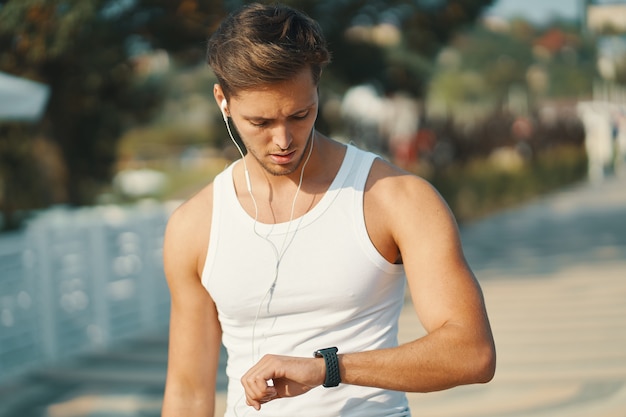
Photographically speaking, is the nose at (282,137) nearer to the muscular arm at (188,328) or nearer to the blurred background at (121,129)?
the muscular arm at (188,328)

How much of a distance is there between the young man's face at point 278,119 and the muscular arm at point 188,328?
234mm

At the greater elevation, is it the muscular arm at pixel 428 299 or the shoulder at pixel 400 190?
the shoulder at pixel 400 190

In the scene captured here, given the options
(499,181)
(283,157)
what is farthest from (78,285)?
(499,181)

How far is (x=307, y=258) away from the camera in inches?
94.5

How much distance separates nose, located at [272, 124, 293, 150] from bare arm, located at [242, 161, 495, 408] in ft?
0.67

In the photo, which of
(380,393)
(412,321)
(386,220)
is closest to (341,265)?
(386,220)

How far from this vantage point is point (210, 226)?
2529 millimetres

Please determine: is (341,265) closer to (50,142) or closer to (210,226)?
(210,226)

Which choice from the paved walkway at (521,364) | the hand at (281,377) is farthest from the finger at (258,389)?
the paved walkway at (521,364)

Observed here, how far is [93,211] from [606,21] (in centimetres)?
1168

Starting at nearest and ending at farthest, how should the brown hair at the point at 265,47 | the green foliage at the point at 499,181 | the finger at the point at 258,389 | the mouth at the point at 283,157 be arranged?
the finger at the point at 258,389
the brown hair at the point at 265,47
the mouth at the point at 283,157
the green foliage at the point at 499,181

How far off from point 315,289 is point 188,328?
0.40 metres

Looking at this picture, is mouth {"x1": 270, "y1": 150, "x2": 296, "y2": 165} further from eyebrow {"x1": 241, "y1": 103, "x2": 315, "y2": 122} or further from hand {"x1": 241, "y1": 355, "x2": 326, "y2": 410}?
hand {"x1": 241, "y1": 355, "x2": 326, "y2": 410}

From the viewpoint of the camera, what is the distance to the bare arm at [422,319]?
2229mm
